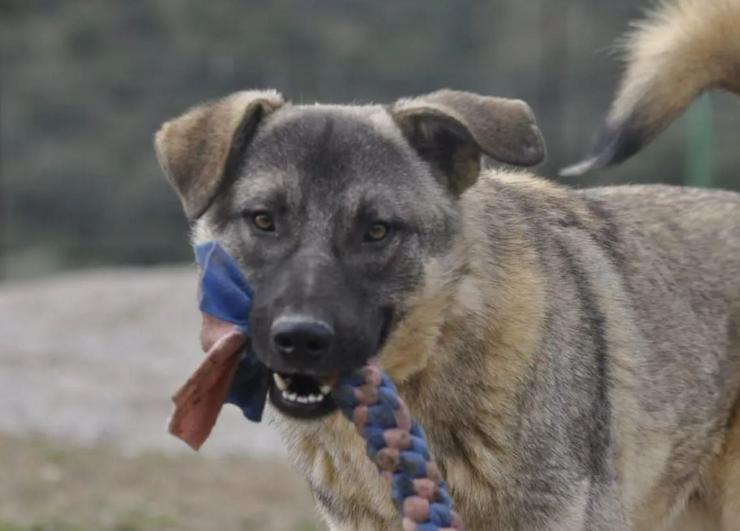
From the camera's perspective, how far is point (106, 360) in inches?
496

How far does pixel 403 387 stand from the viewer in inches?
194

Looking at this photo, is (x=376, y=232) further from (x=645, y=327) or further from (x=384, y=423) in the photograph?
(x=645, y=327)

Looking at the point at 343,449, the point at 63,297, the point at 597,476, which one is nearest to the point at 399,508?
the point at 343,449

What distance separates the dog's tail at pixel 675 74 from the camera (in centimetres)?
611

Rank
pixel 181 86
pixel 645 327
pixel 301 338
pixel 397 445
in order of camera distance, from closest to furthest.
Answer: pixel 301 338, pixel 397 445, pixel 645 327, pixel 181 86

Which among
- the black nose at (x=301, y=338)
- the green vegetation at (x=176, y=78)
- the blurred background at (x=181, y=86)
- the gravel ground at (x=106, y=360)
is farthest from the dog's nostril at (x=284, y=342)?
the green vegetation at (x=176, y=78)

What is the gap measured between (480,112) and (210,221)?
909 millimetres

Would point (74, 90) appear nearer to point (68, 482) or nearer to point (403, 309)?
point (68, 482)

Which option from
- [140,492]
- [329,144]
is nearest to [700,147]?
[140,492]

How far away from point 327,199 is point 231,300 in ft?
1.35

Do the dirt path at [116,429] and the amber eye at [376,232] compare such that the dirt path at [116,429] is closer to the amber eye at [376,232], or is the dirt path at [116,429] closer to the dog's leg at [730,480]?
the dog's leg at [730,480]

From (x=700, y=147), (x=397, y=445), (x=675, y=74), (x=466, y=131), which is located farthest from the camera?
(x=700, y=147)

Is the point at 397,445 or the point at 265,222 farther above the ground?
the point at 265,222

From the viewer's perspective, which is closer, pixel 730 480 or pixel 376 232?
pixel 376 232
